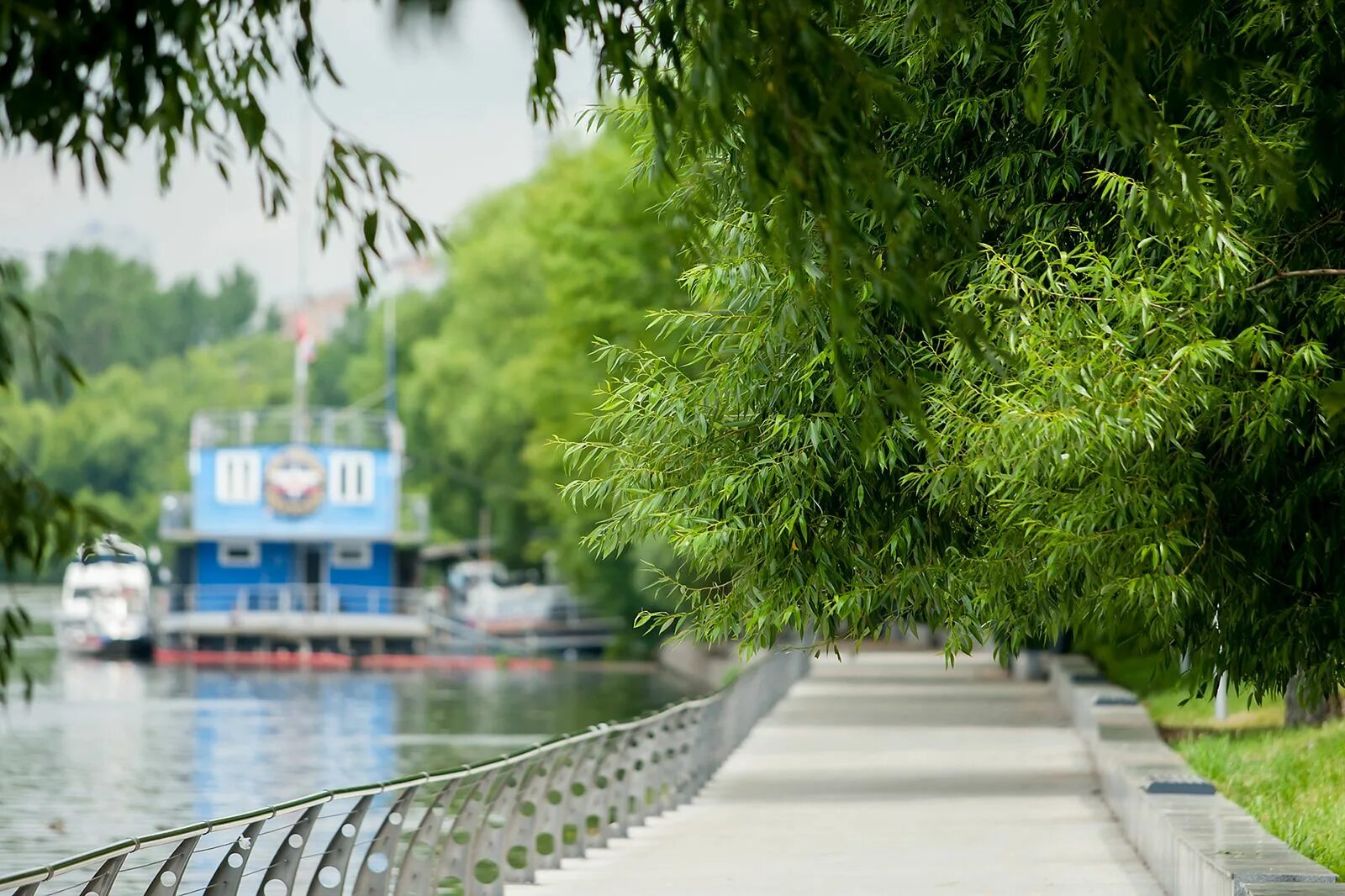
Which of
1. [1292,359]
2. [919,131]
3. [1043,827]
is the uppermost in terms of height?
[919,131]

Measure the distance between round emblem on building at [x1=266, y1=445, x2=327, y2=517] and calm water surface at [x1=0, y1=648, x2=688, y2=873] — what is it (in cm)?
620

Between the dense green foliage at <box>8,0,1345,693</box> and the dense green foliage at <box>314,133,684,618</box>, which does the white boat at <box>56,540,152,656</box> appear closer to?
the dense green foliage at <box>314,133,684,618</box>

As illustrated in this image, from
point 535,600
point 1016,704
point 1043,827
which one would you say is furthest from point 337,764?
point 535,600

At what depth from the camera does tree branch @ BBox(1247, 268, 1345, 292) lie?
9031mm

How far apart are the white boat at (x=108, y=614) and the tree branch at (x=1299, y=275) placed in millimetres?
61453

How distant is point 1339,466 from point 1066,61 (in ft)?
6.78

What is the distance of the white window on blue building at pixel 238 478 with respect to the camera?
65750 mm

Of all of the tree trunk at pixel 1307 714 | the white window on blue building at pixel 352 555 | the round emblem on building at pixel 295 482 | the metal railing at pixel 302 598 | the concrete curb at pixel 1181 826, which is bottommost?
the concrete curb at pixel 1181 826

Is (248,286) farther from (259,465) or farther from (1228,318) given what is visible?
(1228,318)

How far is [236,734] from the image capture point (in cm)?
3725

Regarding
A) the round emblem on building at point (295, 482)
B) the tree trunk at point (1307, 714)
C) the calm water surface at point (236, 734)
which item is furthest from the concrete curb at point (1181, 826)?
the round emblem on building at point (295, 482)

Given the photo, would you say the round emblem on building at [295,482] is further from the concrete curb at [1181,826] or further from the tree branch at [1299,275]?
the tree branch at [1299,275]

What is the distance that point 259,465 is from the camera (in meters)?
65.9

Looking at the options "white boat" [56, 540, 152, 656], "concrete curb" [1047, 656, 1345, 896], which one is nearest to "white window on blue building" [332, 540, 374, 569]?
"white boat" [56, 540, 152, 656]
